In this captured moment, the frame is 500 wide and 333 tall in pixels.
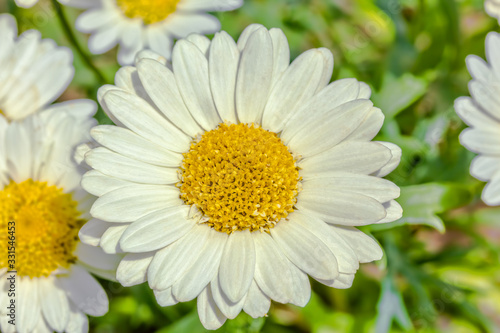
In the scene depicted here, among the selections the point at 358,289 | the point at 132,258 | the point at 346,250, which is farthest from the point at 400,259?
the point at 132,258

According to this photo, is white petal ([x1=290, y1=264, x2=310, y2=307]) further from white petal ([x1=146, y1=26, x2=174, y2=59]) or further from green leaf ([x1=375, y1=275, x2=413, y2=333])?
white petal ([x1=146, y1=26, x2=174, y2=59])

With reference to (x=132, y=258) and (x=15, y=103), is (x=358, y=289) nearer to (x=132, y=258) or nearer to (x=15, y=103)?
(x=132, y=258)

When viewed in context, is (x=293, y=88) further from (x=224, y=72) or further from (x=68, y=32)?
(x=68, y=32)

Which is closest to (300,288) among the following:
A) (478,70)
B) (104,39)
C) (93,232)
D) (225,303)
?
(225,303)

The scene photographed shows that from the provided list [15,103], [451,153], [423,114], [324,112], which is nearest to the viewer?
[324,112]

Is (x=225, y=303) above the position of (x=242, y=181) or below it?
below

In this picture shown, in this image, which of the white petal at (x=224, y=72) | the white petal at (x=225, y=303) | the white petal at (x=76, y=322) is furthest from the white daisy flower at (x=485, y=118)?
the white petal at (x=76, y=322)
